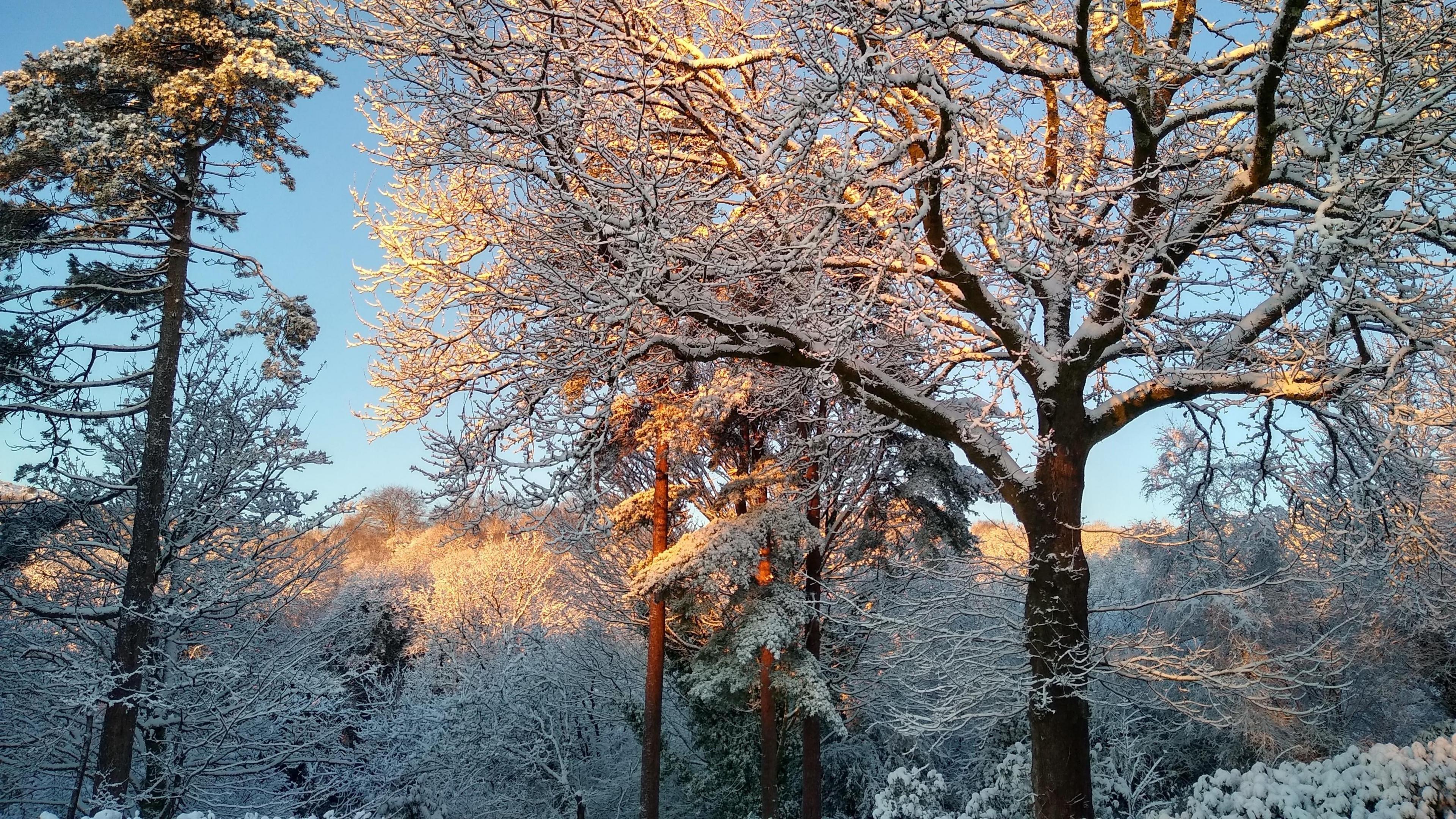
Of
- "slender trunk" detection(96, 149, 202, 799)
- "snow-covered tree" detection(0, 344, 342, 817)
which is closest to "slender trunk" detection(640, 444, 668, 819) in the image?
"snow-covered tree" detection(0, 344, 342, 817)

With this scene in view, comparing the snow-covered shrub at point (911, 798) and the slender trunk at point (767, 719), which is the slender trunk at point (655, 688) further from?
the snow-covered shrub at point (911, 798)

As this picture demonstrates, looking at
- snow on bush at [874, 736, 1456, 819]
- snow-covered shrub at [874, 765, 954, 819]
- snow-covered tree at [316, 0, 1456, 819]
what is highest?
snow-covered tree at [316, 0, 1456, 819]

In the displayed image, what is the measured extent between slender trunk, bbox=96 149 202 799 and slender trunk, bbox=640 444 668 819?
20.3ft

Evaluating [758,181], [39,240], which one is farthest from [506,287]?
[39,240]

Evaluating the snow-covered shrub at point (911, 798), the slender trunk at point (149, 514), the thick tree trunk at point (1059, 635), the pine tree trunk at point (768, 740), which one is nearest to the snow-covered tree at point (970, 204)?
the thick tree trunk at point (1059, 635)

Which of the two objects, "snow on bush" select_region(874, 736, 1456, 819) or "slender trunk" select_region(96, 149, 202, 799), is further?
"slender trunk" select_region(96, 149, 202, 799)

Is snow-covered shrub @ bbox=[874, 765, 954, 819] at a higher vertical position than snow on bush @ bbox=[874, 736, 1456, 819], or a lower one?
lower

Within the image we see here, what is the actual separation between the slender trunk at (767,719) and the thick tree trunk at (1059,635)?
17.9ft

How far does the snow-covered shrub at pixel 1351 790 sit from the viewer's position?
197 inches

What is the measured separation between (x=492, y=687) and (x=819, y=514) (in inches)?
343

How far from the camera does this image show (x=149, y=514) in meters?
9.57

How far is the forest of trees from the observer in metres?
5.83

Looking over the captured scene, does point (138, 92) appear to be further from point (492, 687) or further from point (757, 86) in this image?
point (492, 687)

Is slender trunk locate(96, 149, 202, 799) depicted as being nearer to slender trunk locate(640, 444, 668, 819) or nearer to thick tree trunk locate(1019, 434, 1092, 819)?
slender trunk locate(640, 444, 668, 819)
